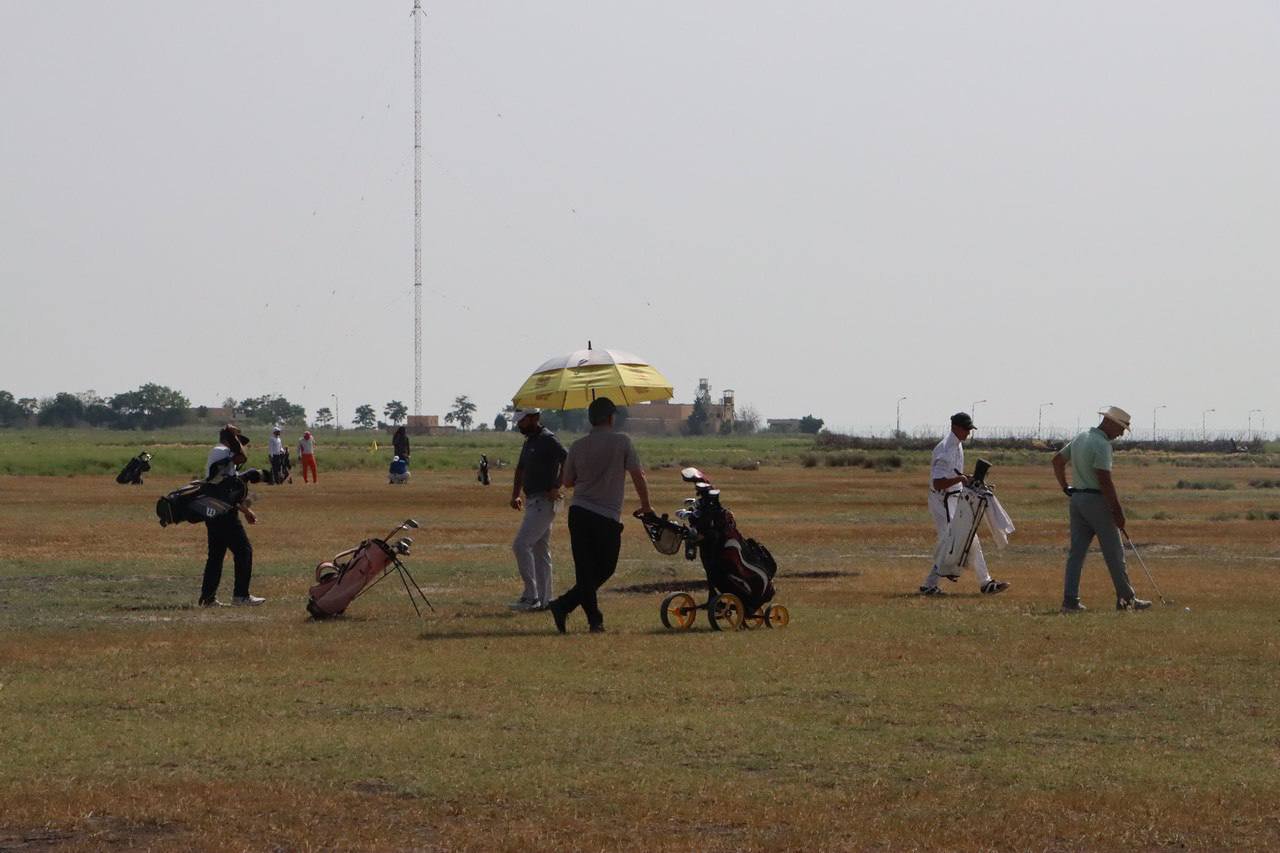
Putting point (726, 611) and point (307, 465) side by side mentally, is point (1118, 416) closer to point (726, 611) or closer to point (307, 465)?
point (726, 611)

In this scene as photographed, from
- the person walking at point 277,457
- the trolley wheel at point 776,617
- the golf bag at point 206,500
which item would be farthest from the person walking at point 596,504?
the person walking at point 277,457

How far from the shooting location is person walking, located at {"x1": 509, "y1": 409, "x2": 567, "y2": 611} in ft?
59.5

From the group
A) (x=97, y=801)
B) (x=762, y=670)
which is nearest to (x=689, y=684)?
(x=762, y=670)

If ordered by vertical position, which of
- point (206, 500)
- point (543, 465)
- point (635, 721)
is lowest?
point (635, 721)

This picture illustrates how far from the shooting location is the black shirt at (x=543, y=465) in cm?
1811

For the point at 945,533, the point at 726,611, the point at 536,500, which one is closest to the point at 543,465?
the point at 536,500

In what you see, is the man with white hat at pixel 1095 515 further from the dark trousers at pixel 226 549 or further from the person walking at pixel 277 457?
the person walking at pixel 277 457

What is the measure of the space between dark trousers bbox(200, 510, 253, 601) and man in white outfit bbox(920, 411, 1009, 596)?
7.34m

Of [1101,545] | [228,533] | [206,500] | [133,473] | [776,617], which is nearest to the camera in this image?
[776,617]

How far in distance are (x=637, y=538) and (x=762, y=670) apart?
1795 centimetres

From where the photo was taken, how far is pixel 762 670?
13680 mm

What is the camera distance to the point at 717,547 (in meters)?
16.5

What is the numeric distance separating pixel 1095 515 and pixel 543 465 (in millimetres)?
5390

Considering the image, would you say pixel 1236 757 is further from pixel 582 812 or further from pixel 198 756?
pixel 198 756
